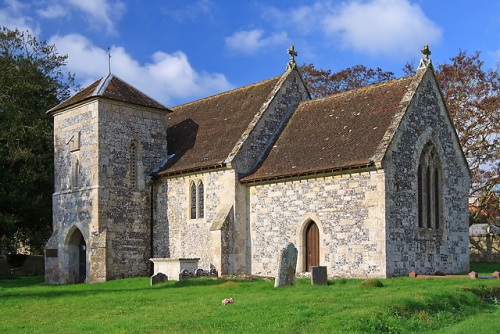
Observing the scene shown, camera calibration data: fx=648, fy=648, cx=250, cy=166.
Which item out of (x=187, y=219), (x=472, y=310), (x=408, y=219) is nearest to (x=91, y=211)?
(x=187, y=219)

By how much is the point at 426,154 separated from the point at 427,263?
4563mm

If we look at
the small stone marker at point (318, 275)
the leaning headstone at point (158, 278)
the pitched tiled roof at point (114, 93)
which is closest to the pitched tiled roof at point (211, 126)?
the pitched tiled roof at point (114, 93)

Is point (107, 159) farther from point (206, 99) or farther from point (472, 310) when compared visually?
point (472, 310)

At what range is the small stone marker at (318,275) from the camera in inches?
833

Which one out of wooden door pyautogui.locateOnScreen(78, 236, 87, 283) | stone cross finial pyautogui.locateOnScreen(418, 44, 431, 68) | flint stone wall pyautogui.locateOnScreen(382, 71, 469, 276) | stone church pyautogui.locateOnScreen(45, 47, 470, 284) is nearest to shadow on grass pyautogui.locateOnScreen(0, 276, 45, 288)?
stone church pyautogui.locateOnScreen(45, 47, 470, 284)

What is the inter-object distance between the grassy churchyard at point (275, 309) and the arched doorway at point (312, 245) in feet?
11.7

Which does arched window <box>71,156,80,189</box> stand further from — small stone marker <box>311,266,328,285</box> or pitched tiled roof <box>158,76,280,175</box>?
small stone marker <box>311,266,328,285</box>

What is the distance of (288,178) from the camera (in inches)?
1060

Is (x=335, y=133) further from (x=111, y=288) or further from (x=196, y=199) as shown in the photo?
(x=111, y=288)

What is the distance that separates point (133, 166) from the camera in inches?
1231

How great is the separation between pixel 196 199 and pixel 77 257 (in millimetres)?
6863

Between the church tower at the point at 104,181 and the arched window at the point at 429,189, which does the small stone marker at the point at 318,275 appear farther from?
the church tower at the point at 104,181

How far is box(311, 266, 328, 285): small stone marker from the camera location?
69.4 ft

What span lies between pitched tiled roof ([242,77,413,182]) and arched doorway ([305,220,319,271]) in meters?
2.30
